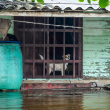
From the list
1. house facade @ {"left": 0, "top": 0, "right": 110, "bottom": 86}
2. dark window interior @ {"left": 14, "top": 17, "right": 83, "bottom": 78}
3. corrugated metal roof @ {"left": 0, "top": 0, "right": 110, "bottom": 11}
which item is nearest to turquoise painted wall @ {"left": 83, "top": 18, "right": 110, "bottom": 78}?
house facade @ {"left": 0, "top": 0, "right": 110, "bottom": 86}

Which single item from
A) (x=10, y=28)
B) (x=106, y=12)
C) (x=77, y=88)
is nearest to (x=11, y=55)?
(x=10, y=28)

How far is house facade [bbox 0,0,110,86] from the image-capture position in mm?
7863

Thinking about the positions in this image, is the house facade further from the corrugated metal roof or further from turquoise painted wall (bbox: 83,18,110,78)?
the corrugated metal roof

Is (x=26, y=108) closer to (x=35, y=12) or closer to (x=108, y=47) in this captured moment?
(x=35, y=12)

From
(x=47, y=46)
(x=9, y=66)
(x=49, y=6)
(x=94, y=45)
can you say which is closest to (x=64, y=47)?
(x=47, y=46)

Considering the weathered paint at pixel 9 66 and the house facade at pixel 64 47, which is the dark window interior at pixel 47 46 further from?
the weathered paint at pixel 9 66

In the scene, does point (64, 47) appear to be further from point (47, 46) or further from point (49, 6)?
point (49, 6)

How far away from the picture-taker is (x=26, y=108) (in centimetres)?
452

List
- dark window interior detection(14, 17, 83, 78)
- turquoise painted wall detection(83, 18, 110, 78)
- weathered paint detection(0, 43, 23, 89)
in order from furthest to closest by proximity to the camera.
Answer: turquoise painted wall detection(83, 18, 110, 78) < dark window interior detection(14, 17, 83, 78) < weathered paint detection(0, 43, 23, 89)

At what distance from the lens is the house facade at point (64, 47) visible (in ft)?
25.8

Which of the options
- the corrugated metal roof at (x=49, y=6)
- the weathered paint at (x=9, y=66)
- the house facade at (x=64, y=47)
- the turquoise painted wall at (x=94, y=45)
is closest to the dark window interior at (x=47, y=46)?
the house facade at (x=64, y=47)

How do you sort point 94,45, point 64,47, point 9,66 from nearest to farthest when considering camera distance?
1. point 9,66
2. point 64,47
3. point 94,45

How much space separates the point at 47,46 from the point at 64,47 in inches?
20.2

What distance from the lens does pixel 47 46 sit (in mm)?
7875
